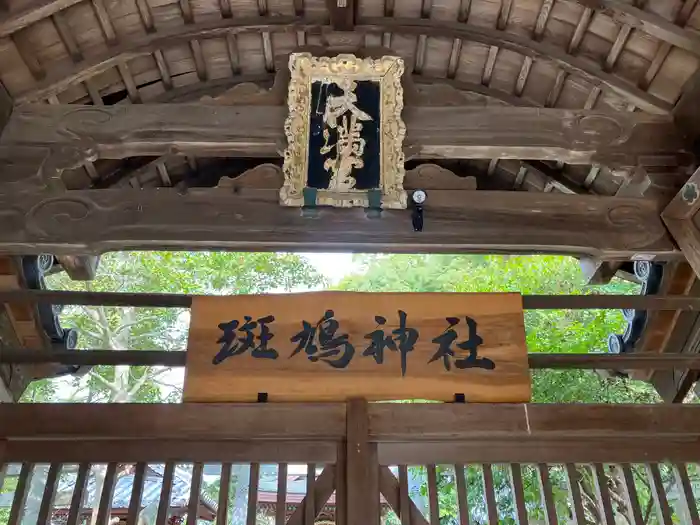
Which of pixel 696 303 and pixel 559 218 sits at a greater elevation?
pixel 559 218

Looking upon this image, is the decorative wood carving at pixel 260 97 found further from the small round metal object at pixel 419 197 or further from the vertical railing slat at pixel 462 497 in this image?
the vertical railing slat at pixel 462 497

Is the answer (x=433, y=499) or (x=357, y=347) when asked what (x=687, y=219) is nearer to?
(x=357, y=347)

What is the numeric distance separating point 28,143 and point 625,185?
378 centimetres

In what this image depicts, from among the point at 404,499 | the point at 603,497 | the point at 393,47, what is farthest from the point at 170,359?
the point at 393,47

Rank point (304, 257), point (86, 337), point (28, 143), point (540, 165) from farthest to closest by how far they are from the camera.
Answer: point (304, 257) < point (86, 337) < point (540, 165) < point (28, 143)

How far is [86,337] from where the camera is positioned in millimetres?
10258

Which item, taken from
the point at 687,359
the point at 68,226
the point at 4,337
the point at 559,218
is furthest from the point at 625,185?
the point at 4,337

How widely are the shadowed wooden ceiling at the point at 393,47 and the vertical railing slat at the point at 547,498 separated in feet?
6.21

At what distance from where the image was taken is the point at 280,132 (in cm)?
402

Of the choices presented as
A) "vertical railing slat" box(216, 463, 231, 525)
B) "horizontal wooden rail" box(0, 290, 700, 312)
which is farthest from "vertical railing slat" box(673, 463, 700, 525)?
"vertical railing slat" box(216, 463, 231, 525)

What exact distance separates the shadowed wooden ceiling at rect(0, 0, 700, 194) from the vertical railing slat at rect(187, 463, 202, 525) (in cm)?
237

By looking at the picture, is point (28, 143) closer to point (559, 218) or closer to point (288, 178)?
point (288, 178)

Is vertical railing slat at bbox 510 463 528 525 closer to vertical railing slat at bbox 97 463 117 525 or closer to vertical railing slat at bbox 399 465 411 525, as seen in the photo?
vertical railing slat at bbox 399 465 411 525

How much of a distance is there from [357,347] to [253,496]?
92 centimetres
